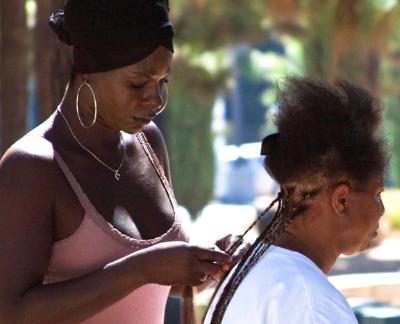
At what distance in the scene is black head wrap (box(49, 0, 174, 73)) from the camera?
2492mm

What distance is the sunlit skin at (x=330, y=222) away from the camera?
2.21 m

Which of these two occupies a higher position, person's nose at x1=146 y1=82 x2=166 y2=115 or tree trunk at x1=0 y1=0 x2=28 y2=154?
person's nose at x1=146 y1=82 x2=166 y2=115

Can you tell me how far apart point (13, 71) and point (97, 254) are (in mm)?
3879

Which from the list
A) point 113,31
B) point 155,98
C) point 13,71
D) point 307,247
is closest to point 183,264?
point 307,247

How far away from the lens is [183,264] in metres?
2.33

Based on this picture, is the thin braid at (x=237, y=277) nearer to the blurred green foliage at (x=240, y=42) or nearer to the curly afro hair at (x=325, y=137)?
the curly afro hair at (x=325, y=137)

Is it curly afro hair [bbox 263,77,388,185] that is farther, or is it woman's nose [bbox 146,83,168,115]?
woman's nose [bbox 146,83,168,115]

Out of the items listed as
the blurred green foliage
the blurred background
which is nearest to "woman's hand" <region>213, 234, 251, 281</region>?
the blurred background

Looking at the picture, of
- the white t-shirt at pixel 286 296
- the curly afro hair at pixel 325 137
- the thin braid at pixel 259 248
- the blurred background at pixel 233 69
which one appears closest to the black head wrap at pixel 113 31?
the curly afro hair at pixel 325 137

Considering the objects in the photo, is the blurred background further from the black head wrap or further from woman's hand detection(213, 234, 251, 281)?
the black head wrap

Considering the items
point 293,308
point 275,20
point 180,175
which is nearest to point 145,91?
point 293,308

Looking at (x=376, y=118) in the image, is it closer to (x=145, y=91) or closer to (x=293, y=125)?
(x=293, y=125)

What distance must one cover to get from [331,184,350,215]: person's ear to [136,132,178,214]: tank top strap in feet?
2.21

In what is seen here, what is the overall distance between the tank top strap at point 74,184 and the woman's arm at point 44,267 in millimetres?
89
